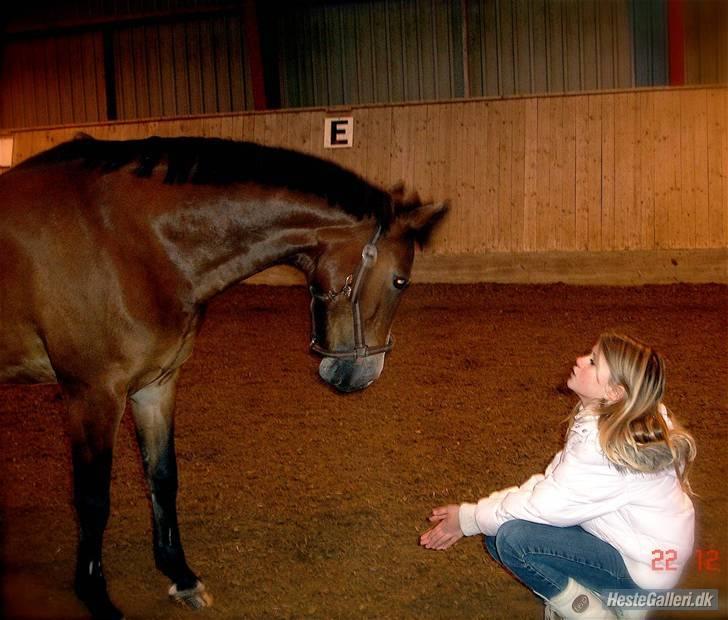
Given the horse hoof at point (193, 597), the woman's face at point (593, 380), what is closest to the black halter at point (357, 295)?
the woman's face at point (593, 380)

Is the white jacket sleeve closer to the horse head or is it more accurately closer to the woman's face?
the woman's face

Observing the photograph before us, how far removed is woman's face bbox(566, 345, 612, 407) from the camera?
2.59 m

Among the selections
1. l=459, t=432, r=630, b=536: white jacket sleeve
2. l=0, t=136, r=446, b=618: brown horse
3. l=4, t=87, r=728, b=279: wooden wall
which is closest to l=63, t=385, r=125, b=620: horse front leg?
l=0, t=136, r=446, b=618: brown horse

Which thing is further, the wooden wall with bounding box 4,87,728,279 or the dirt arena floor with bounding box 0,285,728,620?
the wooden wall with bounding box 4,87,728,279

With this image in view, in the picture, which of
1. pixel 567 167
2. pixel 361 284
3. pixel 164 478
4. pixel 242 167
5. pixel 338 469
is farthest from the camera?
pixel 567 167

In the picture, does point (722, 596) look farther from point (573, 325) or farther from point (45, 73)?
point (45, 73)

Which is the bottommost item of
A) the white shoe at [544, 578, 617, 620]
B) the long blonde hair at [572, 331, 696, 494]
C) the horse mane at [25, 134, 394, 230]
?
the white shoe at [544, 578, 617, 620]

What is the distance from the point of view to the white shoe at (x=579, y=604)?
2.58 meters

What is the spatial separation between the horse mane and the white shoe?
4.76 feet

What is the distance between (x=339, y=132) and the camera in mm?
11695

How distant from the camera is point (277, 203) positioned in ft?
9.84

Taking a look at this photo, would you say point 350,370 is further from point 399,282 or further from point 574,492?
point 574,492

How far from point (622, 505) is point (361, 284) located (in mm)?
1192

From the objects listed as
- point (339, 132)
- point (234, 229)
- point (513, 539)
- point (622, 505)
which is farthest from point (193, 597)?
point (339, 132)
